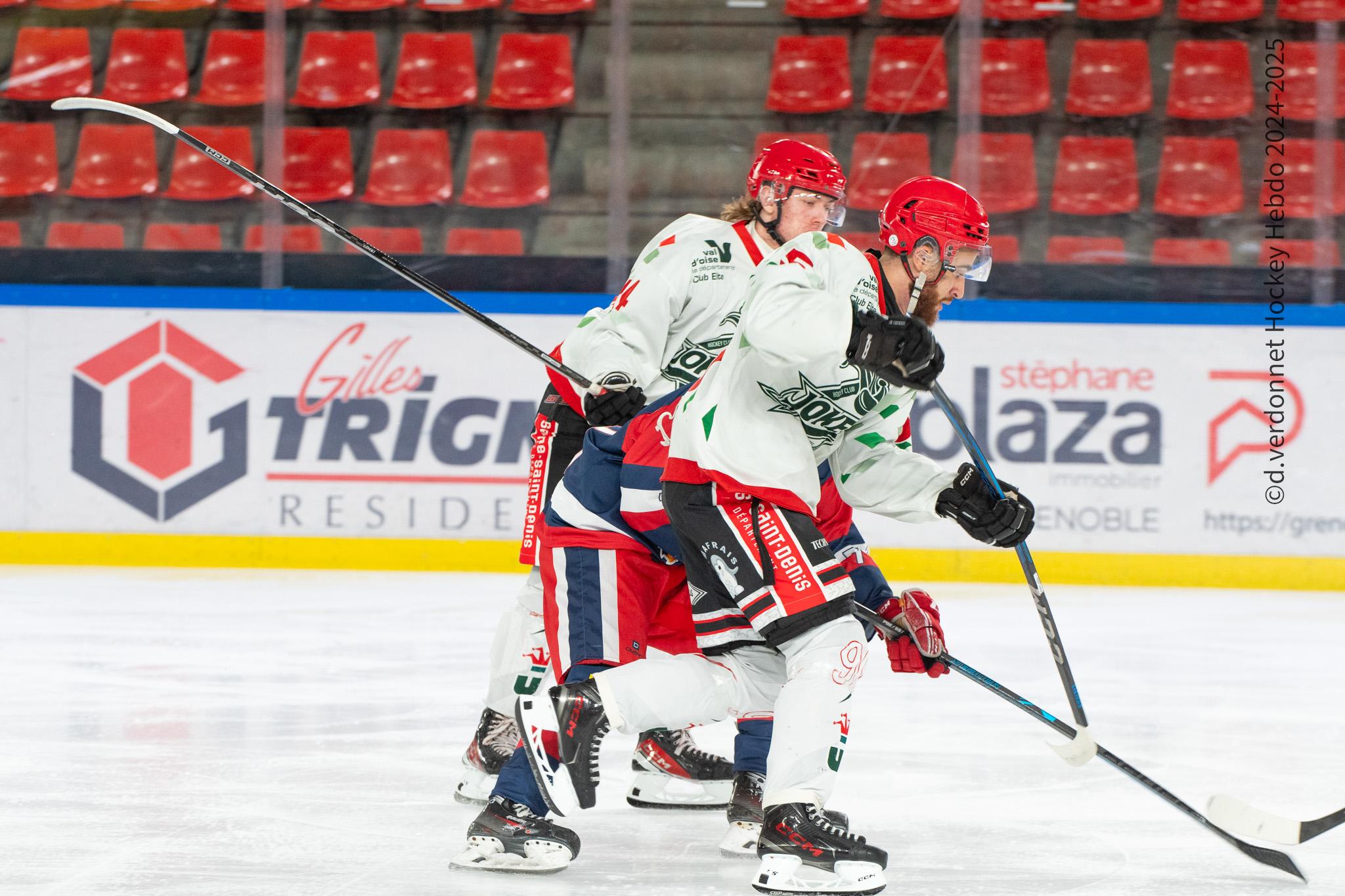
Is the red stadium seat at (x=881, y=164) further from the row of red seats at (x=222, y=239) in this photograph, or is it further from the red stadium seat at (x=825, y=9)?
the row of red seats at (x=222, y=239)

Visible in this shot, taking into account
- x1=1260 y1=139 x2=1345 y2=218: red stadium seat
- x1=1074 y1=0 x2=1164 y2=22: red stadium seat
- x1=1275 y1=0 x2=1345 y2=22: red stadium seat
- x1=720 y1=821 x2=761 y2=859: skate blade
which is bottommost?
x1=720 y1=821 x2=761 y2=859: skate blade

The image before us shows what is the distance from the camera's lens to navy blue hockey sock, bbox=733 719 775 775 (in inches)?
111

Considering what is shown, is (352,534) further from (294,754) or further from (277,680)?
(294,754)

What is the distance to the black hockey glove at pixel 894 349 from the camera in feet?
7.40

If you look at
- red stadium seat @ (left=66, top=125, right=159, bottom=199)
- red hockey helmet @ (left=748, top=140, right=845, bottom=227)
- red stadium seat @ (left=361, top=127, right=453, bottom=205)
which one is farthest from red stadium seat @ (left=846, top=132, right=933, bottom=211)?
red hockey helmet @ (left=748, top=140, right=845, bottom=227)

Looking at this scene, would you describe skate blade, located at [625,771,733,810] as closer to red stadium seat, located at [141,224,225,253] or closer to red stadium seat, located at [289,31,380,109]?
red stadium seat, located at [141,224,225,253]

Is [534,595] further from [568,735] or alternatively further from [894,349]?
[894,349]

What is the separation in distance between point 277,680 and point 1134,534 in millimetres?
3249

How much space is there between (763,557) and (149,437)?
428cm

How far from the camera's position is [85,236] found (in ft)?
21.1

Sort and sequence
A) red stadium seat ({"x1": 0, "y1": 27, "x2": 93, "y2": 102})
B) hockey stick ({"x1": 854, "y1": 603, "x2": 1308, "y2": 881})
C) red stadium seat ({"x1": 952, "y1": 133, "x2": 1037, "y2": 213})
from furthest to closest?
red stadium seat ({"x1": 0, "y1": 27, "x2": 93, "y2": 102}), red stadium seat ({"x1": 952, "y1": 133, "x2": 1037, "y2": 213}), hockey stick ({"x1": 854, "y1": 603, "x2": 1308, "y2": 881})

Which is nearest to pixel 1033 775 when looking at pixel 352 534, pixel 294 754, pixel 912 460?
pixel 912 460

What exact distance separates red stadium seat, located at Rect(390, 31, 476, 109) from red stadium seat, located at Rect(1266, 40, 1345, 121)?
3240mm

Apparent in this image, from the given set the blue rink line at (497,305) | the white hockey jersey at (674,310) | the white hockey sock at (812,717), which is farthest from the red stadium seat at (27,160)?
the white hockey sock at (812,717)
